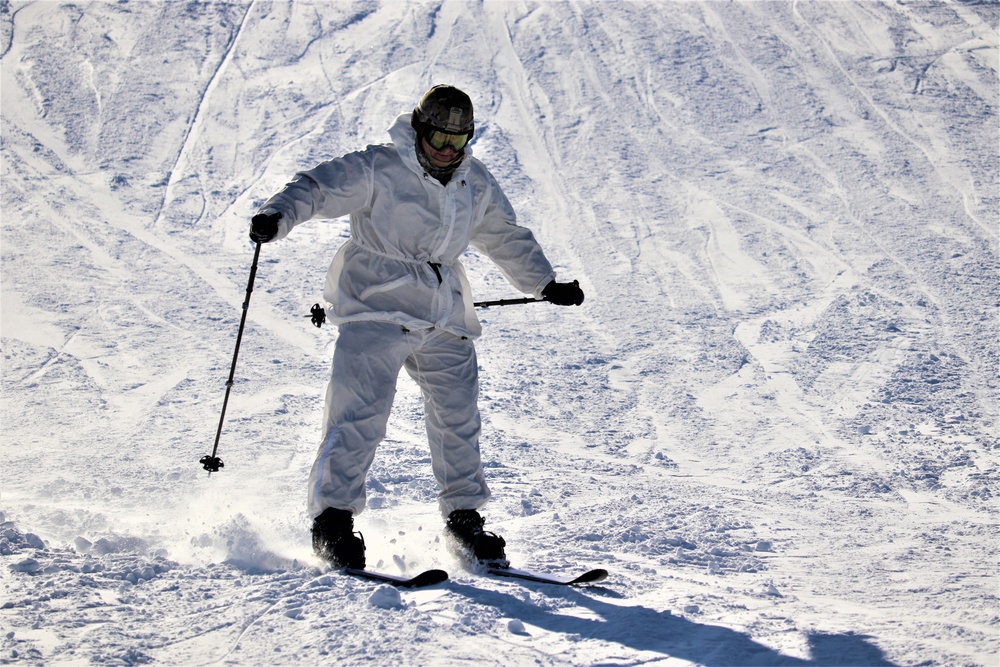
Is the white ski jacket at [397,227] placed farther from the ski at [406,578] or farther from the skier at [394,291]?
the ski at [406,578]

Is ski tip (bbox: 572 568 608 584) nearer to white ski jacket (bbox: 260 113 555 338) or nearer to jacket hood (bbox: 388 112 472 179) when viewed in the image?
white ski jacket (bbox: 260 113 555 338)

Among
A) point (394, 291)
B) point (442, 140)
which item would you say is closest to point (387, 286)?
point (394, 291)

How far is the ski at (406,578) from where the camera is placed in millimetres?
3580

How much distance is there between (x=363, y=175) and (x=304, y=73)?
7.75 metres

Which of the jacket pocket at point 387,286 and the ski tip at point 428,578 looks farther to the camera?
the jacket pocket at point 387,286

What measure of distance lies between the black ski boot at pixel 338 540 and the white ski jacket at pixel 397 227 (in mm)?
672

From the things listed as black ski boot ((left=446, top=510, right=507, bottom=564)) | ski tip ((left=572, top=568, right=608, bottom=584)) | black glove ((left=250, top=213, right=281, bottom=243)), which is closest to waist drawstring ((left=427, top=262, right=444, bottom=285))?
black glove ((left=250, top=213, right=281, bottom=243))

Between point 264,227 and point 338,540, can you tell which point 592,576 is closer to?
point 338,540

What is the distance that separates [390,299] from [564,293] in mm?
686

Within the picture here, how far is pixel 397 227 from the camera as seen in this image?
3967mm

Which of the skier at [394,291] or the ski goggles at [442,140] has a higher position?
the ski goggles at [442,140]

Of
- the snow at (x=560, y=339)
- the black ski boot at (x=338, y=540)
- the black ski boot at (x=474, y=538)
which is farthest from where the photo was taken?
the black ski boot at (x=474, y=538)

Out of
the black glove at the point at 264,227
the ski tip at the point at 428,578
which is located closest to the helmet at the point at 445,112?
the black glove at the point at 264,227

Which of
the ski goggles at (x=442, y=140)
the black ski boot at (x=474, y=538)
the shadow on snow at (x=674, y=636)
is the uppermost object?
the ski goggles at (x=442, y=140)
